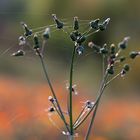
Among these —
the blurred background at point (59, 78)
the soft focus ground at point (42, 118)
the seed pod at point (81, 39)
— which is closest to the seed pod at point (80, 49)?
the seed pod at point (81, 39)

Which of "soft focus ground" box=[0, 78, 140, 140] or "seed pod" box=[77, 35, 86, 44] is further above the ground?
"soft focus ground" box=[0, 78, 140, 140]

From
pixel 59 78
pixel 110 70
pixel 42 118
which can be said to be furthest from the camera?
pixel 59 78

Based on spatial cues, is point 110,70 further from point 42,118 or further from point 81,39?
point 42,118

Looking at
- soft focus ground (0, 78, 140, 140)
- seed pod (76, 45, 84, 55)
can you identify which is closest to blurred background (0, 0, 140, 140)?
soft focus ground (0, 78, 140, 140)

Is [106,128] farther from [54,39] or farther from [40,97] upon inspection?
[54,39]

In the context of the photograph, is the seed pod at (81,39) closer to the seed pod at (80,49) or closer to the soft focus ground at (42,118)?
the seed pod at (80,49)

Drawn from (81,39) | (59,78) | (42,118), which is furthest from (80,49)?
(59,78)

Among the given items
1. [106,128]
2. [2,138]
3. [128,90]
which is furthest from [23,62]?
[2,138]

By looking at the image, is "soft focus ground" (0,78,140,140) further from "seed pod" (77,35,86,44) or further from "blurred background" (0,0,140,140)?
"seed pod" (77,35,86,44)
